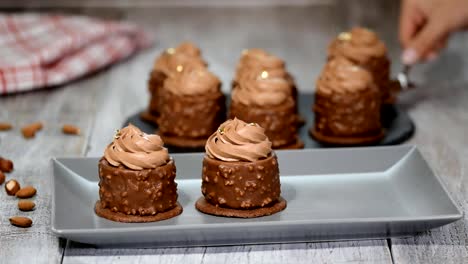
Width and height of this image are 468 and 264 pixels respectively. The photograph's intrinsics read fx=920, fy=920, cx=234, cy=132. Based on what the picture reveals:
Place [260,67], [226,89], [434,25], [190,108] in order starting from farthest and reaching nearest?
[226,89] → [434,25] → [260,67] → [190,108]

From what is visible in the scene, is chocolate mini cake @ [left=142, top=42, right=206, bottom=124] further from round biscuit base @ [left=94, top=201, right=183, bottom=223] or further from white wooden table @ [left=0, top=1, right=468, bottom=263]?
round biscuit base @ [left=94, top=201, right=183, bottom=223]

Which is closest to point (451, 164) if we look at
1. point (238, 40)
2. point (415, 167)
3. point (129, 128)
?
point (415, 167)

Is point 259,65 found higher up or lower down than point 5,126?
higher up

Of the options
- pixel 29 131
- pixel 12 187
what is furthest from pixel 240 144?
pixel 29 131

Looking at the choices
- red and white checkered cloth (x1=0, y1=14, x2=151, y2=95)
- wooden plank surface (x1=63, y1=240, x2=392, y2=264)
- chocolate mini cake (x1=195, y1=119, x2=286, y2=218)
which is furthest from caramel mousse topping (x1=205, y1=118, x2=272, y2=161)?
red and white checkered cloth (x1=0, y1=14, x2=151, y2=95)

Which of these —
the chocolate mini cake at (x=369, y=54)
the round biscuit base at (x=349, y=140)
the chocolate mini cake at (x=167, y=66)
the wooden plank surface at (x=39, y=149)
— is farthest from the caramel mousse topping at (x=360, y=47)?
the wooden plank surface at (x=39, y=149)

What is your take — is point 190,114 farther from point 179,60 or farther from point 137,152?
point 137,152

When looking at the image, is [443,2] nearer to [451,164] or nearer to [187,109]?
[451,164]
